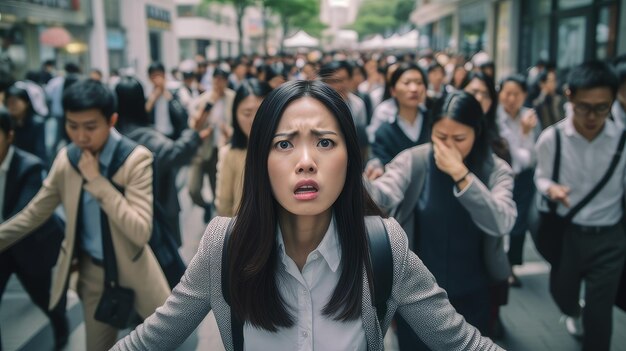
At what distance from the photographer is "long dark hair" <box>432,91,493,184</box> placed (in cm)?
265

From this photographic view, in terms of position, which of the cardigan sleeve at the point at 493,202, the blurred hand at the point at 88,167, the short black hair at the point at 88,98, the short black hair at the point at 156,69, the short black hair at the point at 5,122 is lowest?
the cardigan sleeve at the point at 493,202

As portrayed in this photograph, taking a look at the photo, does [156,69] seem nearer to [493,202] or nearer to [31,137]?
[31,137]

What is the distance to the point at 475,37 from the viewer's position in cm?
2578

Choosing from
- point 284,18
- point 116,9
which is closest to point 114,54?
point 116,9

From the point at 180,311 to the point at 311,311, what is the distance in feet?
1.14

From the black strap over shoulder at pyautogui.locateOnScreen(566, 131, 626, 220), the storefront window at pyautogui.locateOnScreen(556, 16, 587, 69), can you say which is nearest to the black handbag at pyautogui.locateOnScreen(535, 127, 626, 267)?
the black strap over shoulder at pyautogui.locateOnScreen(566, 131, 626, 220)

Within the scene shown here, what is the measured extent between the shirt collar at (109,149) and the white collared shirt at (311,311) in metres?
1.52

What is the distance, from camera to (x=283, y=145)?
4.71 ft

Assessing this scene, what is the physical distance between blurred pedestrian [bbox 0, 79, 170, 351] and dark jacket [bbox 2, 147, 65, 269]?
21.4 inches

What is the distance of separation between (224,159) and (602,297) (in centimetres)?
228

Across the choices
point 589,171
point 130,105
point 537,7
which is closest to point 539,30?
point 537,7

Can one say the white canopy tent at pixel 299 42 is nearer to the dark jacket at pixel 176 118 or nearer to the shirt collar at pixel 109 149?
the dark jacket at pixel 176 118

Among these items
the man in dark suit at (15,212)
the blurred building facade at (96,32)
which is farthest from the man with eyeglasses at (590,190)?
the blurred building facade at (96,32)

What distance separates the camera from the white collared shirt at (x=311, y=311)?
58.8 inches
